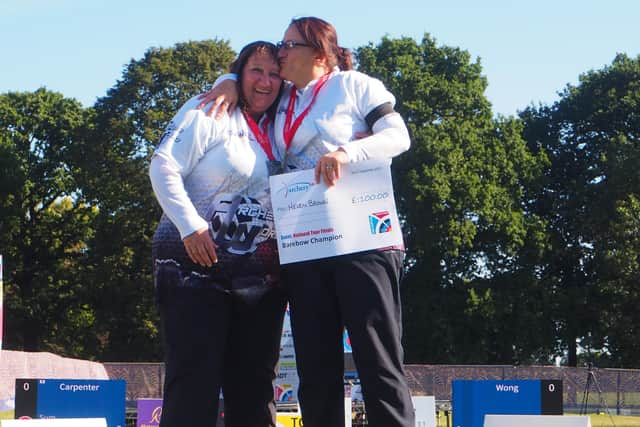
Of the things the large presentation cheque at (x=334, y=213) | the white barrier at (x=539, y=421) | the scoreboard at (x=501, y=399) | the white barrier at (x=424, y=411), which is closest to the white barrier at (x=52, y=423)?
the large presentation cheque at (x=334, y=213)

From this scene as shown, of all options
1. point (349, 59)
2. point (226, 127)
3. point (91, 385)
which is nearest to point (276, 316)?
point (226, 127)

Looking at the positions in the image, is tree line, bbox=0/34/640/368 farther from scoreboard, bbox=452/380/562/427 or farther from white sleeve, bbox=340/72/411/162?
white sleeve, bbox=340/72/411/162

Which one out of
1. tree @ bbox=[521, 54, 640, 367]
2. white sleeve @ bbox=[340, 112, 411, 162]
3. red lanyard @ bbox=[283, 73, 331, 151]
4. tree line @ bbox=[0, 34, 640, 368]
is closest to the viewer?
white sleeve @ bbox=[340, 112, 411, 162]

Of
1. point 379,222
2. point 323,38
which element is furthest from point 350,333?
point 323,38

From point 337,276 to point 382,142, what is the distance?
50 centimetres

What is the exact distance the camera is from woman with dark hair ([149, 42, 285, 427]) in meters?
3.91

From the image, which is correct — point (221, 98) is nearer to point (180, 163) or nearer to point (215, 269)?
point (180, 163)

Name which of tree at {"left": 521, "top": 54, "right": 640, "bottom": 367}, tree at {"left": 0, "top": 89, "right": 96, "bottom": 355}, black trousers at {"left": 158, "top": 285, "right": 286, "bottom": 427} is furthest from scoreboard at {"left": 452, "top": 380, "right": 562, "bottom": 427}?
tree at {"left": 0, "top": 89, "right": 96, "bottom": 355}

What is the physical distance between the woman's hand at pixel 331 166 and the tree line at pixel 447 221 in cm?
3304

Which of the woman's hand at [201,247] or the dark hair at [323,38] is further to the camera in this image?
the dark hair at [323,38]

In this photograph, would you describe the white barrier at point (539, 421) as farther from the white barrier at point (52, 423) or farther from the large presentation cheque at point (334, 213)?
the white barrier at point (52, 423)

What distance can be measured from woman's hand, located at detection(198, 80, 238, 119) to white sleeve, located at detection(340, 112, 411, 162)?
1.80 ft

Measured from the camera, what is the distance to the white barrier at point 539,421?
4.25 metres

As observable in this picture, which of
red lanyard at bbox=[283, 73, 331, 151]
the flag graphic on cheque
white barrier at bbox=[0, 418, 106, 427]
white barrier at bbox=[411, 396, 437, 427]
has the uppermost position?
red lanyard at bbox=[283, 73, 331, 151]
